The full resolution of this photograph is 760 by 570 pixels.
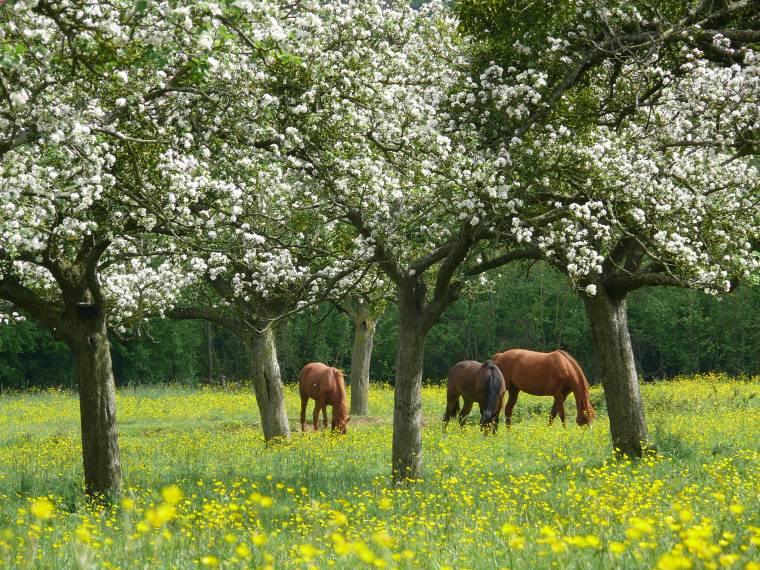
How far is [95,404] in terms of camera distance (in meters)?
13.3

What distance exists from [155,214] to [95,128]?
2.35 metres

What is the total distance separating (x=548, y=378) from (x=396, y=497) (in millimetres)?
13864

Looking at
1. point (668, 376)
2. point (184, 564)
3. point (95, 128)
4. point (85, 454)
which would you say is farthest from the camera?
point (668, 376)

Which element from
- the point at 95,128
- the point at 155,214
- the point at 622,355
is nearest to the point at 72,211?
the point at 155,214

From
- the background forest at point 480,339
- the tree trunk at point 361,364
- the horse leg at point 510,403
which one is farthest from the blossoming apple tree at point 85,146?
the background forest at point 480,339

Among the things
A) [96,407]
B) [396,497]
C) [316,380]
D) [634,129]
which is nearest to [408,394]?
[396,497]

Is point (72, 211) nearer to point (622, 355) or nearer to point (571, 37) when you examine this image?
point (571, 37)

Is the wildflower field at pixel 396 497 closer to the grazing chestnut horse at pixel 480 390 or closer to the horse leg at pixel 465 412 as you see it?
the grazing chestnut horse at pixel 480 390

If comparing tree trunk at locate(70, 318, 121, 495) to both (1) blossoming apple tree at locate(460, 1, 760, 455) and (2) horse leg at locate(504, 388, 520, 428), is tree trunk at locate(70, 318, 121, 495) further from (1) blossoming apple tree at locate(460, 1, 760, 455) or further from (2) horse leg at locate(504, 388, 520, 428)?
(2) horse leg at locate(504, 388, 520, 428)

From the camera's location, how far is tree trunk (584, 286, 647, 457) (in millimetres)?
15586

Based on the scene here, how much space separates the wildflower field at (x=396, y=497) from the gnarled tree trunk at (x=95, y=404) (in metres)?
0.56

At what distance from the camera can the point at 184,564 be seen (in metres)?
7.00

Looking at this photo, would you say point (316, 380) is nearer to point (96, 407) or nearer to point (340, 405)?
point (340, 405)

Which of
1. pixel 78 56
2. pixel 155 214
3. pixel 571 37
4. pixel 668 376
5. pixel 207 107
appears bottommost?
pixel 668 376
